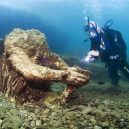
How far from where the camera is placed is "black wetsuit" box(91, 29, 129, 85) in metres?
9.87

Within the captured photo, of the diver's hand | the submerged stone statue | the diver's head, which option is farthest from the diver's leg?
the diver's hand

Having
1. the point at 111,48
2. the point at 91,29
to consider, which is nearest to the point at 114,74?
the point at 111,48

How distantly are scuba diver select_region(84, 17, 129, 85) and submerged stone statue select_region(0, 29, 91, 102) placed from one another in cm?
190

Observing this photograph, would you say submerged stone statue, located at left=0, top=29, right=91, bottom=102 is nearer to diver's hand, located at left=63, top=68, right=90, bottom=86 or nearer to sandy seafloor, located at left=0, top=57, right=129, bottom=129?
diver's hand, located at left=63, top=68, right=90, bottom=86

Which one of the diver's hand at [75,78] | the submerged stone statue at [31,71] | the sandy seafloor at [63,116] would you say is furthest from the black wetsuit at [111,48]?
the diver's hand at [75,78]

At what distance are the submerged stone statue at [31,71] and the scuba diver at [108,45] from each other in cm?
190

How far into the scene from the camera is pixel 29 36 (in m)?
8.02

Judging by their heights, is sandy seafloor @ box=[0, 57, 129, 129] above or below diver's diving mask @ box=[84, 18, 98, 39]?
below

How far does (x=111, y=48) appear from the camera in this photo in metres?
10.3

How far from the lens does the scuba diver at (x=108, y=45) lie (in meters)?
9.67

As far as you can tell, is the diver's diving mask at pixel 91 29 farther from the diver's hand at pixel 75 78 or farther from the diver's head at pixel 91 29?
the diver's hand at pixel 75 78

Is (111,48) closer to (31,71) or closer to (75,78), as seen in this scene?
(75,78)

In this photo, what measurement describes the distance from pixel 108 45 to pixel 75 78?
427 cm

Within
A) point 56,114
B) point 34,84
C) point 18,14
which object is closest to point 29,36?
point 34,84
